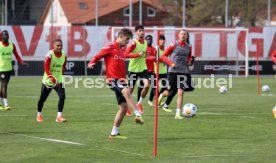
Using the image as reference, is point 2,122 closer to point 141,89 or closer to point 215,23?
point 141,89

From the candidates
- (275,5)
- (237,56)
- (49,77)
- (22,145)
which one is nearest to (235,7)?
(275,5)

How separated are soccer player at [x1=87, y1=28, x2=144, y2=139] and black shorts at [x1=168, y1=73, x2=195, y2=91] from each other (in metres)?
4.16

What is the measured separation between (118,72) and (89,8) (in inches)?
1595

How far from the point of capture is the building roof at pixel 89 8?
54.7m

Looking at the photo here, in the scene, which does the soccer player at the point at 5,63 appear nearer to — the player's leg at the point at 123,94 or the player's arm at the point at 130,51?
the player's arm at the point at 130,51

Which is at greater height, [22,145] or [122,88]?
[122,88]

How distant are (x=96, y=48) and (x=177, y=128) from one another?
2901cm

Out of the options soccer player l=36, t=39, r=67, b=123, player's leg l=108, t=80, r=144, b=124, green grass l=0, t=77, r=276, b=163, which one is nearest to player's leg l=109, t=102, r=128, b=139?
player's leg l=108, t=80, r=144, b=124

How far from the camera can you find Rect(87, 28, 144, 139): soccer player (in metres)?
14.7

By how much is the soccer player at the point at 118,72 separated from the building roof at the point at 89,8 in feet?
125

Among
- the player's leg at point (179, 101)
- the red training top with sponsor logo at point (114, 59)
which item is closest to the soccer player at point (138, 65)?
the player's leg at point (179, 101)

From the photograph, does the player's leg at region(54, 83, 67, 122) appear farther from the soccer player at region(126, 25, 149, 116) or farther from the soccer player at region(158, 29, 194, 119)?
the soccer player at region(158, 29, 194, 119)

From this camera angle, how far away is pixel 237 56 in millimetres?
44500

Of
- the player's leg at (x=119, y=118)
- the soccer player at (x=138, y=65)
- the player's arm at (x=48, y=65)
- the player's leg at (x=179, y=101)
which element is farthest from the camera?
the soccer player at (x=138, y=65)
